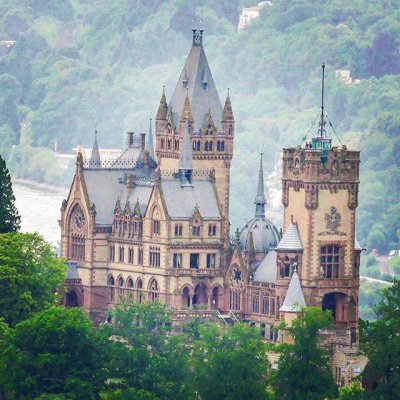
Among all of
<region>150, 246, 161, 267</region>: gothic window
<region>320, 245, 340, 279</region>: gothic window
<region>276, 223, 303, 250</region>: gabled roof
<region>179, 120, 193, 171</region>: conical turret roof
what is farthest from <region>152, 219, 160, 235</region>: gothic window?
<region>320, 245, 340, 279</region>: gothic window

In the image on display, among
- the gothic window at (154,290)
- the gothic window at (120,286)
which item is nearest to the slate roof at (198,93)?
the gothic window at (120,286)

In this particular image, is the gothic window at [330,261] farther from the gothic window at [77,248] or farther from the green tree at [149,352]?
the gothic window at [77,248]

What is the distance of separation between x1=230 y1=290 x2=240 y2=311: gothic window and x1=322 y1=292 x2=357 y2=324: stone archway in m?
5.25

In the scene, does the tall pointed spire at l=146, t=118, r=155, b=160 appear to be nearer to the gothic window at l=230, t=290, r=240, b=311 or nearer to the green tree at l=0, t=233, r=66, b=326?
the gothic window at l=230, t=290, r=240, b=311

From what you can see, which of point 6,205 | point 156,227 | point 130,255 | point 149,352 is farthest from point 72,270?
point 149,352

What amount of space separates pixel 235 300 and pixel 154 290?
3466mm

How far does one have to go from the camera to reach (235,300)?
5723 inches

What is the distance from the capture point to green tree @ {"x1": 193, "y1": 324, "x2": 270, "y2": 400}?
124 m

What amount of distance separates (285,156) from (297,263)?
435 cm

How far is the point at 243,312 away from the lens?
14462cm

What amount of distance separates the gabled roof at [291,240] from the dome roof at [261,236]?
13.6 feet

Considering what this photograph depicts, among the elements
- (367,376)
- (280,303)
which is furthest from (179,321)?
(367,376)

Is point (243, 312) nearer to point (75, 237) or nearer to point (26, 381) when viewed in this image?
point (75, 237)

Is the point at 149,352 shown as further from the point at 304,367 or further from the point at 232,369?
the point at 304,367
